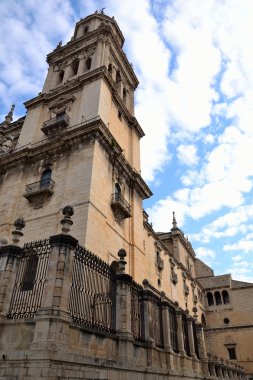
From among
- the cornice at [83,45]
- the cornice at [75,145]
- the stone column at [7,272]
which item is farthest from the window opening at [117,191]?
the cornice at [83,45]

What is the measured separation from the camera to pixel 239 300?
4266 cm

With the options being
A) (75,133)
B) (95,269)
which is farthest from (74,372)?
(75,133)

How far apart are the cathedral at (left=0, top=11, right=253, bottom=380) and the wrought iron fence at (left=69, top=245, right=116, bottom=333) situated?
0.03m

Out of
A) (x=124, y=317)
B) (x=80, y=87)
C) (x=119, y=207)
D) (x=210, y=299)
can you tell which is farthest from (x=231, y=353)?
(x=124, y=317)

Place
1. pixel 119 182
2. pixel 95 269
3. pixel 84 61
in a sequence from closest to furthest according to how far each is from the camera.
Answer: pixel 95 269, pixel 119 182, pixel 84 61

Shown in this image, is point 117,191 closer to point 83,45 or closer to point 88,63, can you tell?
point 88,63

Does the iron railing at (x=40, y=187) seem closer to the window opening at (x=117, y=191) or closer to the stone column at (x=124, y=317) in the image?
the window opening at (x=117, y=191)

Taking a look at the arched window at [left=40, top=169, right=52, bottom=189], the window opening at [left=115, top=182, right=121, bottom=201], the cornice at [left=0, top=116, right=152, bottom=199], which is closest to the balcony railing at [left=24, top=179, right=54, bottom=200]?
the arched window at [left=40, top=169, right=52, bottom=189]

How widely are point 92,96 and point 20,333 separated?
17.5m

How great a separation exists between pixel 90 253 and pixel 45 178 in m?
11.4

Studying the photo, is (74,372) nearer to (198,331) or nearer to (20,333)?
(20,333)

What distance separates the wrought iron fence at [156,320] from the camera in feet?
37.4

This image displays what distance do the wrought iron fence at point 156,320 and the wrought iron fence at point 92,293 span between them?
2621 mm

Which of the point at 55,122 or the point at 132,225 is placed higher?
the point at 55,122
